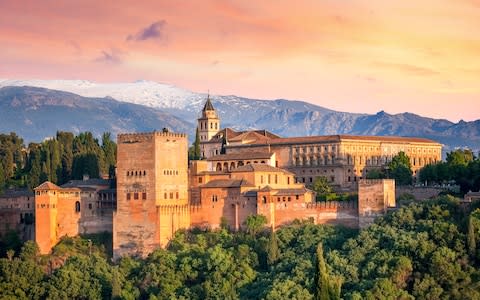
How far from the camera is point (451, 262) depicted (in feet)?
176

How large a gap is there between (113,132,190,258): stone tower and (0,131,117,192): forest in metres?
13.1

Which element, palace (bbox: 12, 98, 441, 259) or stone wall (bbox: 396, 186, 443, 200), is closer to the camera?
palace (bbox: 12, 98, 441, 259)

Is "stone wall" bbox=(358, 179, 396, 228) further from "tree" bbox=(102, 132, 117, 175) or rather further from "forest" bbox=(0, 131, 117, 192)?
"tree" bbox=(102, 132, 117, 175)

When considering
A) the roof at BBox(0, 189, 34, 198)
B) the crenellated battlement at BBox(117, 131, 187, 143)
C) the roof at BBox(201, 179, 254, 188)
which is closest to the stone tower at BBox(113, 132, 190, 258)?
the crenellated battlement at BBox(117, 131, 187, 143)

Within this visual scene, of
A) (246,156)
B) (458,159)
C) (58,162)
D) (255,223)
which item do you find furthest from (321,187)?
(58,162)

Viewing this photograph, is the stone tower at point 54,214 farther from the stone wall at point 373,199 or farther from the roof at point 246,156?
the stone wall at point 373,199

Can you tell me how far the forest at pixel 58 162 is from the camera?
7838 cm

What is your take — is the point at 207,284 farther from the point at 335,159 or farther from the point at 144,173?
the point at 335,159

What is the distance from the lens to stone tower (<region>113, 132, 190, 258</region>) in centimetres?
6344

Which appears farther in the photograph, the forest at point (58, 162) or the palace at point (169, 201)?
the forest at point (58, 162)

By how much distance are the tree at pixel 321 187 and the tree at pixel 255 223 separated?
8.68m

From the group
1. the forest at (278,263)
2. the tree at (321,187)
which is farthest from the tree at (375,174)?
the forest at (278,263)

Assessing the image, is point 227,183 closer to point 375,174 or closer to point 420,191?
point 420,191

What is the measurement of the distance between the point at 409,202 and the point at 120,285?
1775 cm
